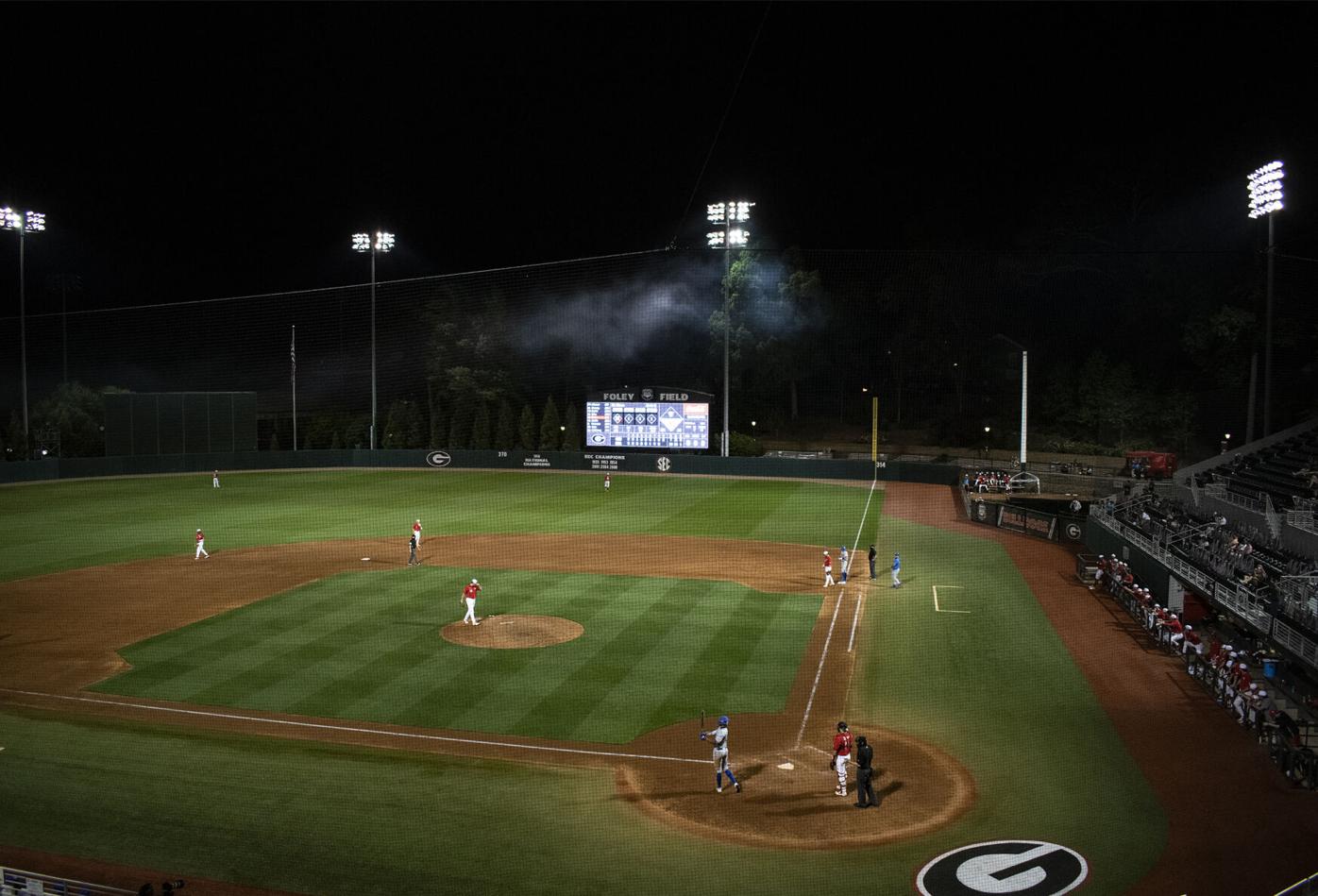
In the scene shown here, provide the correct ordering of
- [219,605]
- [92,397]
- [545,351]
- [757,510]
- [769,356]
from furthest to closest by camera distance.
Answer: [545,351] < [769,356] < [92,397] < [757,510] < [219,605]

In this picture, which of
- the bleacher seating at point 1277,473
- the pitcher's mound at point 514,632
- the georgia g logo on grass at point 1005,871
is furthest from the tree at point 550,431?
the georgia g logo on grass at point 1005,871

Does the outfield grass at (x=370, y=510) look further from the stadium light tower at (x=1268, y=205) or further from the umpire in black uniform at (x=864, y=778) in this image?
the umpire in black uniform at (x=864, y=778)

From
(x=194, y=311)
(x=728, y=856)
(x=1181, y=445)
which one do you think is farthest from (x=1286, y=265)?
(x=194, y=311)

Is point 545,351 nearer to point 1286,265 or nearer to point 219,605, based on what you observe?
point 1286,265

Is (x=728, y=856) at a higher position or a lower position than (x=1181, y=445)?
lower

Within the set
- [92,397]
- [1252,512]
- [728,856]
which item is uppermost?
[92,397]

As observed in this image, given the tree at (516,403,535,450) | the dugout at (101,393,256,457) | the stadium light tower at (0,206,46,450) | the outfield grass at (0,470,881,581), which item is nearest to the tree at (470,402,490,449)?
the tree at (516,403,535,450)

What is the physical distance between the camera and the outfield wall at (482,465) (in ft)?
184

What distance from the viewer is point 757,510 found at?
45.1 metres

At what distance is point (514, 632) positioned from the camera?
73.0ft

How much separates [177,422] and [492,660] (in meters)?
48.6

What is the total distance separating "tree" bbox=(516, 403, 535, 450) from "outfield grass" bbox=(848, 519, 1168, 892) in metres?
48.0

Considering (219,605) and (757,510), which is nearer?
(219,605)

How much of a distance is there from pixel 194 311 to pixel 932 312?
55151mm
